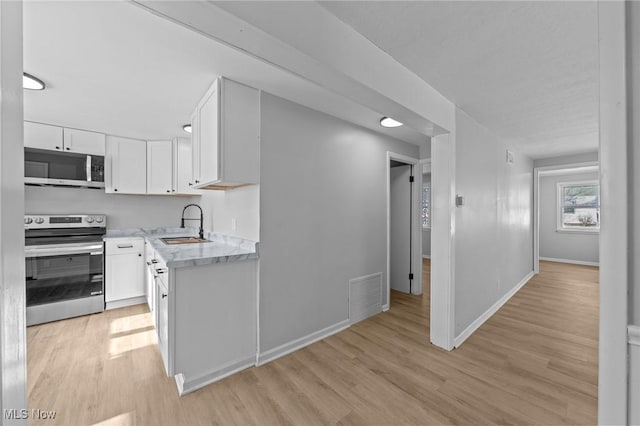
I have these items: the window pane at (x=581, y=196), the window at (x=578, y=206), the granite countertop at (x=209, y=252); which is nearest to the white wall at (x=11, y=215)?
the granite countertop at (x=209, y=252)

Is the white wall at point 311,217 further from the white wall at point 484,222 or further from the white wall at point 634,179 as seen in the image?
the white wall at point 634,179

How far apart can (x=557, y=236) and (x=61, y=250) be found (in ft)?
32.7

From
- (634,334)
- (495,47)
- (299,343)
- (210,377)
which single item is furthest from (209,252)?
(495,47)

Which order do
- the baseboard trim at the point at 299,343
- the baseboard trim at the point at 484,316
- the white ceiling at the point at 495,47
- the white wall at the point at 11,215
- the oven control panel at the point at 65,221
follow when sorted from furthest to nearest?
the oven control panel at the point at 65,221
the baseboard trim at the point at 484,316
the baseboard trim at the point at 299,343
the white ceiling at the point at 495,47
the white wall at the point at 11,215

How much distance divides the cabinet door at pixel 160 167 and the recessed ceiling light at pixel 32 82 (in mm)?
1684

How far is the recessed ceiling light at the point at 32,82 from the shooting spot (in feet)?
6.36

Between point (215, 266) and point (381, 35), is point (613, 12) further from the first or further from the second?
point (215, 266)

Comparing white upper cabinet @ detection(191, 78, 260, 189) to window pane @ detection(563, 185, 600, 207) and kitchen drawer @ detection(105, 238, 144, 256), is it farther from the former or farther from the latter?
window pane @ detection(563, 185, 600, 207)

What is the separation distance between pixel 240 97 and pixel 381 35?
3.86ft

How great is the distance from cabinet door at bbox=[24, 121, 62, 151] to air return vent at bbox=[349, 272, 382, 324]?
12.9ft

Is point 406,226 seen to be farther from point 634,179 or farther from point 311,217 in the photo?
point 634,179

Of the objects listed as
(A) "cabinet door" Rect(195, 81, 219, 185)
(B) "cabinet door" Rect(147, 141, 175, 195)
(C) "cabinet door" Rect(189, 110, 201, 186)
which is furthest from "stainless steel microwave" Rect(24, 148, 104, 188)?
(A) "cabinet door" Rect(195, 81, 219, 185)

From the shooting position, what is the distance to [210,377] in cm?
200

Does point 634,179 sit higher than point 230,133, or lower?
lower
